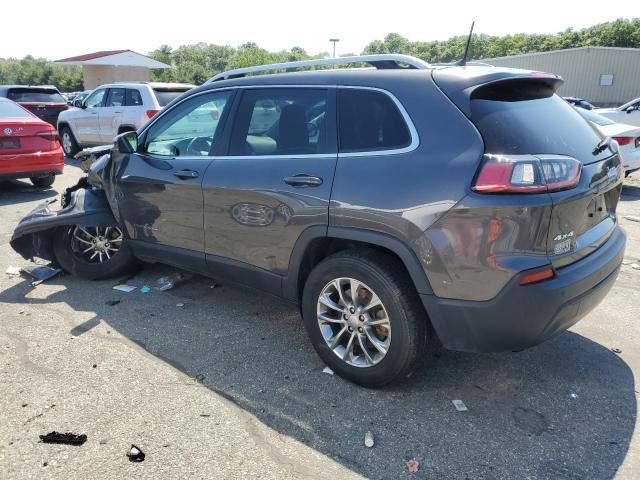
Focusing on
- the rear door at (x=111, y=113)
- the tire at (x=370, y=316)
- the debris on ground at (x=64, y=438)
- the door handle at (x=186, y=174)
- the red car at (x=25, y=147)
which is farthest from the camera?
the rear door at (x=111, y=113)

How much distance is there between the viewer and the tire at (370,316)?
114 inches

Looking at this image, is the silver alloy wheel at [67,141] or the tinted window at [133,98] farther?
the silver alloy wheel at [67,141]

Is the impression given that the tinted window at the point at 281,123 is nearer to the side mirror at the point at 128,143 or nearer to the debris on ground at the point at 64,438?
the side mirror at the point at 128,143

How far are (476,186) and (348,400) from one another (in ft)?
4.72

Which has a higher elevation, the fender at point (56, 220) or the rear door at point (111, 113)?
the rear door at point (111, 113)

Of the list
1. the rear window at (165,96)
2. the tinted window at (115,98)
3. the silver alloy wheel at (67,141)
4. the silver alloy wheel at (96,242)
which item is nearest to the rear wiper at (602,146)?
the silver alloy wheel at (96,242)

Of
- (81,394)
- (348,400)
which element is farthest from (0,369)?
(348,400)

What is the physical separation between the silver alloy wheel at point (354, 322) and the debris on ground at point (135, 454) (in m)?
1.23

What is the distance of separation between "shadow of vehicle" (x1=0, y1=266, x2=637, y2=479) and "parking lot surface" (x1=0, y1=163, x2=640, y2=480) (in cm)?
1

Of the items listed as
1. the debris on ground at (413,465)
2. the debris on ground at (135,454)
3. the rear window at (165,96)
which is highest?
the rear window at (165,96)

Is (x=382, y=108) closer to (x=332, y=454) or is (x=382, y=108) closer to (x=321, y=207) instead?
(x=321, y=207)

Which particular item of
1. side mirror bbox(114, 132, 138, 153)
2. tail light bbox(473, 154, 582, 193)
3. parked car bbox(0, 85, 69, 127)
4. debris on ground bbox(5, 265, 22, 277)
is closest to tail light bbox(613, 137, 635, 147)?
Result: tail light bbox(473, 154, 582, 193)

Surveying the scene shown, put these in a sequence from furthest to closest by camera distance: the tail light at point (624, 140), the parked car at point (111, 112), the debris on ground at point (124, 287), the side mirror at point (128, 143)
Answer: the parked car at point (111, 112), the tail light at point (624, 140), the debris on ground at point (124, 287), the side mirror at point (128, 143)

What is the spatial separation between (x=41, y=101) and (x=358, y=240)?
14.6 meters
